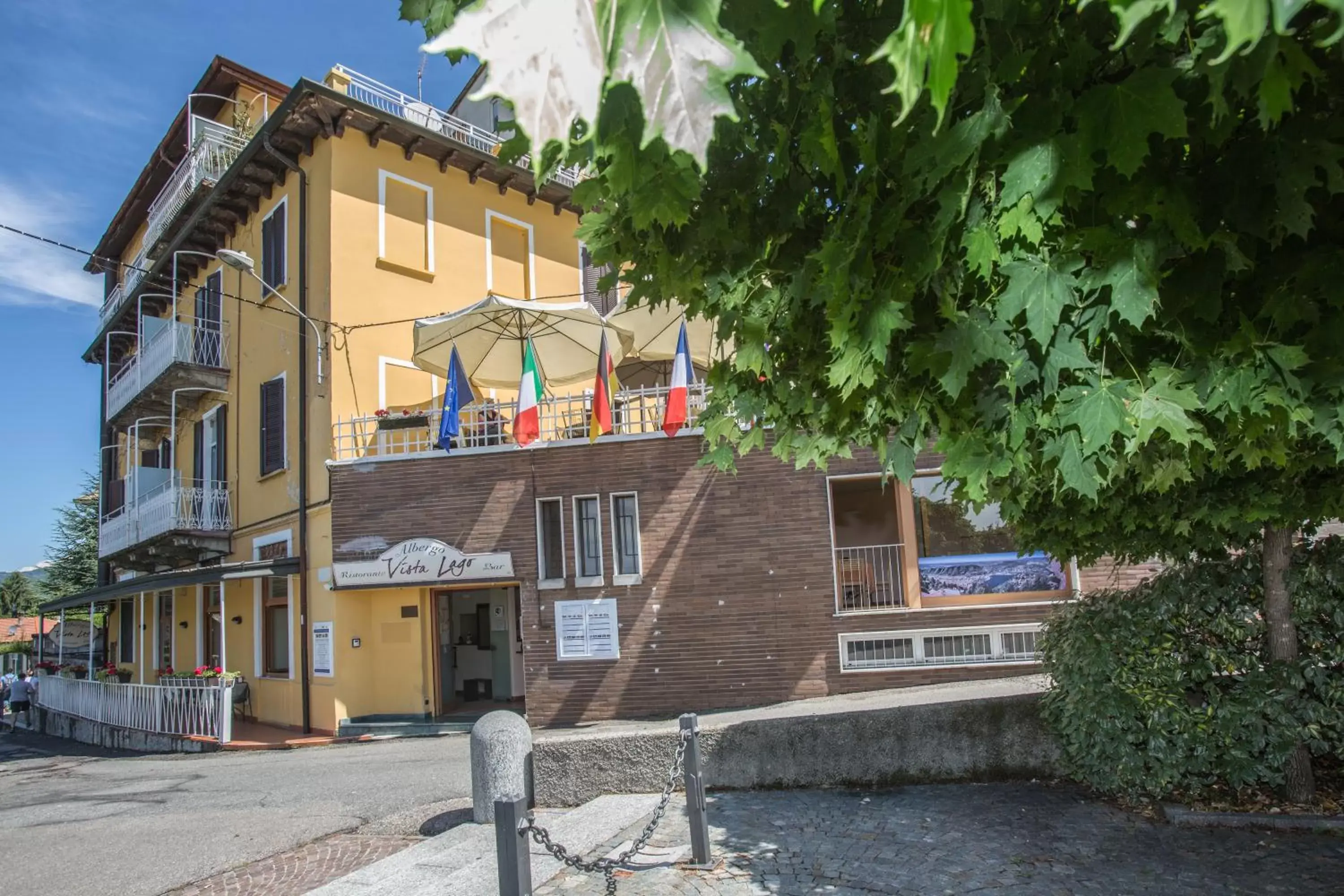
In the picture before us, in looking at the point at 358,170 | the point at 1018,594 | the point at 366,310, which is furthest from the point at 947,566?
the point at 358,170

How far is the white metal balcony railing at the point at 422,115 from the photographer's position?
17406 millimetres

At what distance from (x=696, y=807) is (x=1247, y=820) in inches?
135

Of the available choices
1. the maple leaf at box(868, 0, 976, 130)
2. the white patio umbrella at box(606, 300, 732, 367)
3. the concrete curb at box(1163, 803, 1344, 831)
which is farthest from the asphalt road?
the maple leaf at box(868, 0, 976, 130)

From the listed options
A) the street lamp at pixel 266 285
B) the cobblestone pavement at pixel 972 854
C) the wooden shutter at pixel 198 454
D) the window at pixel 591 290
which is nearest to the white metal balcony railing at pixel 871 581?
the cobblestone pavement at pixel 972 854

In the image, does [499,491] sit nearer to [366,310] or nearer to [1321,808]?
[366,310]

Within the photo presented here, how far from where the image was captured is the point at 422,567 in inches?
583

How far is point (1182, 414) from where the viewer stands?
2.62 m

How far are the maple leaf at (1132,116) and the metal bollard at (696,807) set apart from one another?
14.4ft

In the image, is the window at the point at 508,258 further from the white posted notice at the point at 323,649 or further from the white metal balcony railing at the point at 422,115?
the white posted notice at the point at 323,649

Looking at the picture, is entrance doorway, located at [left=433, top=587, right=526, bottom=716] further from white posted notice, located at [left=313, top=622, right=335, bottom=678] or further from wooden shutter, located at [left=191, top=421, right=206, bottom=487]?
wooden shutter, located at [left=191, top=421, right=206, bottom=487]

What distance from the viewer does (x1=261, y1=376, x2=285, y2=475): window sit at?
1736 cm

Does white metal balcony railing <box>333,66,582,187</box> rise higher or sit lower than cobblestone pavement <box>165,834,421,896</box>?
higher

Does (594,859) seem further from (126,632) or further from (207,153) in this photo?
(126,632)

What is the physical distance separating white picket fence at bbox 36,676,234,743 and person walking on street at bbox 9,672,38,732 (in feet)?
19.3
